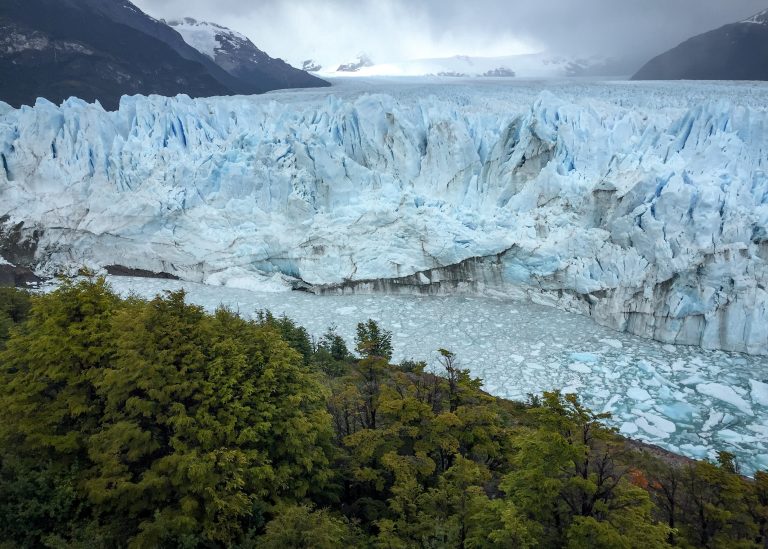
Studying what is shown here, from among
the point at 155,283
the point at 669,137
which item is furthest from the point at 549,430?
the point at 155,283

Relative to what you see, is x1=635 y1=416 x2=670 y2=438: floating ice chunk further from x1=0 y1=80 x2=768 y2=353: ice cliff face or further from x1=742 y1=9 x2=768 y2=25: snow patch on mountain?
x1=742 y1=9 x2=768 y2=25: snow patch on mountain

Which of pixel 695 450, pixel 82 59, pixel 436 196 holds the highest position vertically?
pixel 82 59

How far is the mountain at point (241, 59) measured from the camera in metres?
38.8

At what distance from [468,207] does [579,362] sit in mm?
5525

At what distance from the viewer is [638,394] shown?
8820 millimetres

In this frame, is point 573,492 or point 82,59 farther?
point 82,59

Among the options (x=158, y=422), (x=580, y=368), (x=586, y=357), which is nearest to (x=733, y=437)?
(x=580, y=368)

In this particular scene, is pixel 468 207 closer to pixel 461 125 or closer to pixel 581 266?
pixel 461 125

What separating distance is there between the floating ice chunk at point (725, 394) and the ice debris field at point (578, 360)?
0.02 meters

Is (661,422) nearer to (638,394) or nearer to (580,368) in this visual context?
(638,394)

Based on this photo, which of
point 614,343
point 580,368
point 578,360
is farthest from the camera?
point 614,343

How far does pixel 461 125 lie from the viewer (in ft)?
46.0

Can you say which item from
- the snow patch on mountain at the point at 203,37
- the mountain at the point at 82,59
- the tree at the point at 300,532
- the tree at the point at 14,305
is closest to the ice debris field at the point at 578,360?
the tree at the point at 14,305

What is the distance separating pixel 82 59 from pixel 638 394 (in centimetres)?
3182
